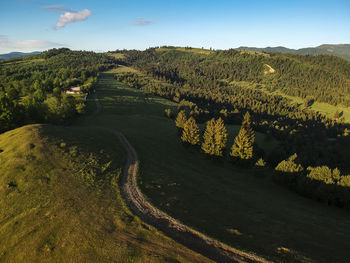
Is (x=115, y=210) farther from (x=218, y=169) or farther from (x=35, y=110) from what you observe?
(x=35, y=110)

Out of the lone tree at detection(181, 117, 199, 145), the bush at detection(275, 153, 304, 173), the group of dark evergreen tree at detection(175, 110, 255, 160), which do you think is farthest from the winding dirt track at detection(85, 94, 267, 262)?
the bush at detection(275, 153, 304, 173)

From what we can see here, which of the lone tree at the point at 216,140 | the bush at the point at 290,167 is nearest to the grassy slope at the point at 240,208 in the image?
the lone tree at the point at 216,140

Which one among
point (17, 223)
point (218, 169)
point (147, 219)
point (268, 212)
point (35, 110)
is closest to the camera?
point (17, 223)

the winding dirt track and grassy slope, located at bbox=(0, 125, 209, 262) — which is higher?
grassy slope, located at bbox=(0, 125, 209, 262)

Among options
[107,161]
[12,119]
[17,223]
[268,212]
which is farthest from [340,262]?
[12,119]

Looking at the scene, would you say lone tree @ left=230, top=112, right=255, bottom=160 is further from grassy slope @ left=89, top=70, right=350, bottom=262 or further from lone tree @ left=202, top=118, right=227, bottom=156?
grassy slope @ left=89, top=70, right=350, bottom=262
